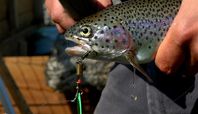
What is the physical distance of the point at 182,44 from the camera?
1.20 m

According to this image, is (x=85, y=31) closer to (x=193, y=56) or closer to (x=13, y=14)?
(x=193, y=56)

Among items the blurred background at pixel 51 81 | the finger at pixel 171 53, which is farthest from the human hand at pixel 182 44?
the blurred background at pixel 51 81

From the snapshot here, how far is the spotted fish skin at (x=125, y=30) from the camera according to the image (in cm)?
128

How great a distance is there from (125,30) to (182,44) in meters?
0.15

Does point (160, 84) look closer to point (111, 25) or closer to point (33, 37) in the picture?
point (111, 25)

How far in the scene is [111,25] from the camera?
4.29ft

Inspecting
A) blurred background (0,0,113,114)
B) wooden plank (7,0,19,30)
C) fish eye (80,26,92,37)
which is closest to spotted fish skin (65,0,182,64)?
fish eye (80,26,92,37)

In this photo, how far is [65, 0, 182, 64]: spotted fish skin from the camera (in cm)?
128

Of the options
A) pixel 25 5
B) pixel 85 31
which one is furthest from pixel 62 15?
pixel 25 5

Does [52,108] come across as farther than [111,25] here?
Yes

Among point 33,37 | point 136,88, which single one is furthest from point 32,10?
point 136,88

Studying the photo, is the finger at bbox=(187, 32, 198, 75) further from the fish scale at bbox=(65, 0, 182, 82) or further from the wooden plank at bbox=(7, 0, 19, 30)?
the wooden plank at bbox=(7, 0, 19, 30)

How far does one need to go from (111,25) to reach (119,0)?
18 centimetres

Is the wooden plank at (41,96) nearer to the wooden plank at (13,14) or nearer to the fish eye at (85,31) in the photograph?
the wooden plank at (13,14)
